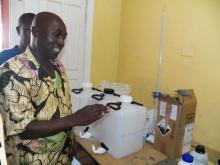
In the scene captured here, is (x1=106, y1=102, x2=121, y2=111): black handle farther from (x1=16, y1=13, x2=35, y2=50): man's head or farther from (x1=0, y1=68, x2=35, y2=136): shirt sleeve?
(x1=16, y1=13, x2=35, y2=50): man's head

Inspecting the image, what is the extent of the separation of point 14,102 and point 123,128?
1.81 feet

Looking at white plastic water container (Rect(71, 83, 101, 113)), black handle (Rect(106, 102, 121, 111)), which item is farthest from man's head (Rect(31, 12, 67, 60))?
white plastic water container (Rect(71, 83, 101, 113))

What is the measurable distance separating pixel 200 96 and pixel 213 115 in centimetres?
15

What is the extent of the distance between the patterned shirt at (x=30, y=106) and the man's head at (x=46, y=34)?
2.0 inches

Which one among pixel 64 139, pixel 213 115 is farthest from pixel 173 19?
pixel 64 139

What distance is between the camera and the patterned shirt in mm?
727

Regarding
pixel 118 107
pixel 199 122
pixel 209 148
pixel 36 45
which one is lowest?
pixel 209 148

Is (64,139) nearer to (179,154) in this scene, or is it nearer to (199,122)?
(179,154)

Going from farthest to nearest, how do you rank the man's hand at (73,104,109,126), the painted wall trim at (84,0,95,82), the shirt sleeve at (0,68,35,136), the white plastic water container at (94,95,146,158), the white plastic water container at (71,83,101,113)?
the painted wall trim at (84,0,95,82)
the white plastic water container at (71,83,101,113)
the white plastic water container at (94,95,146,158)
the man's hand at (73,104,109,126)
the shirt sleeve at (0,68,35,136)

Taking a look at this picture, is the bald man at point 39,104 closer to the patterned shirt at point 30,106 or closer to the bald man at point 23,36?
the patterned shirt at point 30,106

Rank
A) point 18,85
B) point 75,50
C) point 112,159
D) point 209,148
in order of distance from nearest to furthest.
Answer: point 18,85
point 112,159
point 209,148
point 75,50

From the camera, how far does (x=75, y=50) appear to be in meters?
2.54

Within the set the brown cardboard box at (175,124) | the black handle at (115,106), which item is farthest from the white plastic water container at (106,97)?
the brown cardboard box at (175,124)

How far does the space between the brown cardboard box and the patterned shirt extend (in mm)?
537
